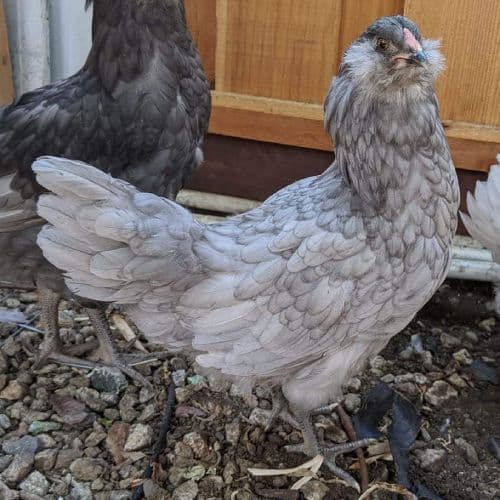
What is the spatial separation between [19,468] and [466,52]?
248 centimetres

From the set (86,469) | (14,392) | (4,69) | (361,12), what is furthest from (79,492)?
(361,12)

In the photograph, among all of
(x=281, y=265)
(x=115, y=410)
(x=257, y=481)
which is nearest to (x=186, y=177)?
(x=281, y=265)

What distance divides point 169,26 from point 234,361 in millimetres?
1216

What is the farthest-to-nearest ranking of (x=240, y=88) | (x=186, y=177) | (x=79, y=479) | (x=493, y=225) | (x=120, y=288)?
1. (x=240, y=88)
2. (x=493, y=225)
3. (x=186, y=177)
4. (x=79, y=479)
5. (x=120, y=288)

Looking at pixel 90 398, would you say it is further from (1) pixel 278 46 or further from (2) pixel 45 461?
(1) pixel 278 46

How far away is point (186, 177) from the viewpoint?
100 inches

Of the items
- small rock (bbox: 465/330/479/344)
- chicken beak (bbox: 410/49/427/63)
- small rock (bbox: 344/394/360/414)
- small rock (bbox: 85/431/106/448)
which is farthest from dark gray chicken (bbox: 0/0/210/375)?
small rock (bbox: 465/330/479/344)

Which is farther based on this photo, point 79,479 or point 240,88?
point 240,88

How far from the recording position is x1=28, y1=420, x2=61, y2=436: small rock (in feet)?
8.13

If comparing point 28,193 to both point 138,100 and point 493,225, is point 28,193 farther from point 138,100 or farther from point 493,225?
point 493,225

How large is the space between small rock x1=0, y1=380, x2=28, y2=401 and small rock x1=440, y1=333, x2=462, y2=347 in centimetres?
182

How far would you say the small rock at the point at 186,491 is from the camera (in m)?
2.23

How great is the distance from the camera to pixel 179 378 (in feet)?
8.96

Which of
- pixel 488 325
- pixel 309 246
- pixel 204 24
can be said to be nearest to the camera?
pixel 309 246
